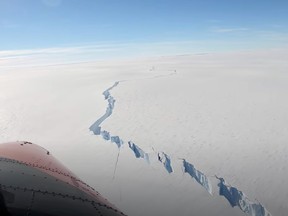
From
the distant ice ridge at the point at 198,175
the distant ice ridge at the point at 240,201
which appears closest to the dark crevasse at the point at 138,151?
the distant ice ridge at the point at 198,175

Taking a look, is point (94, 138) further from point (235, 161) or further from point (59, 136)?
point (235, 161)

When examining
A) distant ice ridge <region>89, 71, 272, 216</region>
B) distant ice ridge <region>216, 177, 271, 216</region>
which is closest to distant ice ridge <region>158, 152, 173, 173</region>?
distant ice ridge <region>89, 71, 272, 216</region>

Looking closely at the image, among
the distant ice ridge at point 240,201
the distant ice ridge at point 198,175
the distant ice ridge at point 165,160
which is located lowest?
the distant ice ridge at point 240,201

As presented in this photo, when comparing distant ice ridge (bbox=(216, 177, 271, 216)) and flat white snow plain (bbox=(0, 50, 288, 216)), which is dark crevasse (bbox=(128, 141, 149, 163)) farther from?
distant ice ridge (bbox=(216, 177, 271, 216))

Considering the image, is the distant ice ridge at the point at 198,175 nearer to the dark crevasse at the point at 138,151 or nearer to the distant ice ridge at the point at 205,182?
the distant ice ridge at the point at 205,182

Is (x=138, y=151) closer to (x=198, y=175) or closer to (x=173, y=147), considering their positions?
(x=173, y=147)

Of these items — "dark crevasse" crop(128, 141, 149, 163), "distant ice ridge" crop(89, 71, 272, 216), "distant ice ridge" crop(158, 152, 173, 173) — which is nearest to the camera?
"distant ice ridge" crop(89, 71, 272, 216)

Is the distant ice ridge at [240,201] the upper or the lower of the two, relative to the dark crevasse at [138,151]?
lower
